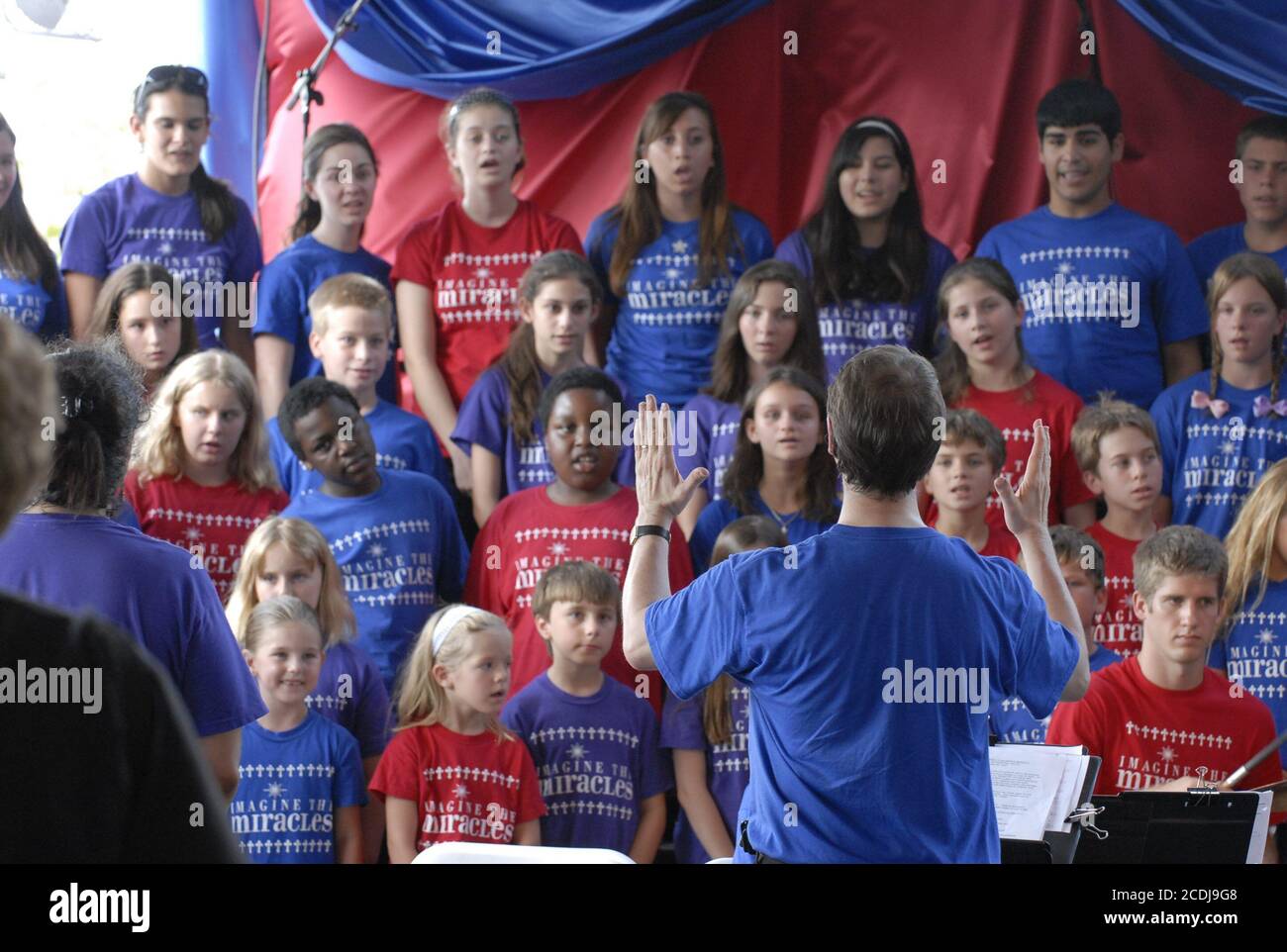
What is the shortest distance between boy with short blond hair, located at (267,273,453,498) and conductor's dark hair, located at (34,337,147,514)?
233cm

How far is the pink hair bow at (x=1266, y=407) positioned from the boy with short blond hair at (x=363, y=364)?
248 cm

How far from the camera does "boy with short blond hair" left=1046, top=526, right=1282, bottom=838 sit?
4.02 metres

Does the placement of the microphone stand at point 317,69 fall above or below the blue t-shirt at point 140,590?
above

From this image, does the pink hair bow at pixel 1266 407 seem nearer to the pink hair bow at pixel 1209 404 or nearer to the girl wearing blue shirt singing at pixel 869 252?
the pink hair bow at pixel 1209 404

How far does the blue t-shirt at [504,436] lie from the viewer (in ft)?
16.7

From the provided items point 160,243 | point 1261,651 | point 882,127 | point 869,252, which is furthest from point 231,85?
point 1261,651

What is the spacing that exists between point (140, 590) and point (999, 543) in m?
2.76

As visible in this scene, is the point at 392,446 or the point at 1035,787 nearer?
the point at 1035,787

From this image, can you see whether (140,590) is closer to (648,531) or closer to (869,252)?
(648,531)

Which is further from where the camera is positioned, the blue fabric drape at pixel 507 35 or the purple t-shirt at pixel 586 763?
the blue fabric drape at pixel 507 35

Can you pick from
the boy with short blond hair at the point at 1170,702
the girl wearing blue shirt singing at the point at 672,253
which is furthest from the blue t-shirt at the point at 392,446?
the boy with short blond hair at the point at 1170,702

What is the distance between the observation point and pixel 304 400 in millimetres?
4754

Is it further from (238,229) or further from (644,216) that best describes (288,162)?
(644,216)

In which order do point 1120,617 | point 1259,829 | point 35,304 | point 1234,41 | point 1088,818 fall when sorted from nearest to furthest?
1. point 1088,818
2. point 1259,829
3. point 1120,617
4. point 35,304
5. point 1234,41
